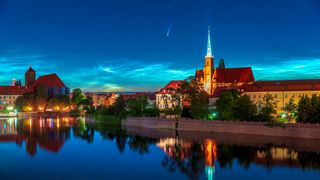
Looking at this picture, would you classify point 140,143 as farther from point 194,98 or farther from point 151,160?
point 194,98

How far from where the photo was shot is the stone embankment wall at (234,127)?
41.6 metres

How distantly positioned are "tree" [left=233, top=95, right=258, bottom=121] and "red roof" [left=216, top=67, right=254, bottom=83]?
115 feet

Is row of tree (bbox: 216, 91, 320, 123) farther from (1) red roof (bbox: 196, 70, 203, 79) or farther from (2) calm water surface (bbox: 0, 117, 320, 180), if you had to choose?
(1) red roof (bbox: 196, 70, 203, 79)

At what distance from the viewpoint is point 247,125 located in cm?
4675

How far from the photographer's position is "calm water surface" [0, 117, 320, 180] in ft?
93.0

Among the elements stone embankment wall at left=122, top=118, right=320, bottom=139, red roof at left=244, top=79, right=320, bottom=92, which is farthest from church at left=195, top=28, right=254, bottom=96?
stone embankment wall at left=122, top=118, right=320, bottom=139

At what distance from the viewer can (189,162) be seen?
33000 mm

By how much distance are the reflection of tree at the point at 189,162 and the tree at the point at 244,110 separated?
37.9 ft

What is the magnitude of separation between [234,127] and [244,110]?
116 inches

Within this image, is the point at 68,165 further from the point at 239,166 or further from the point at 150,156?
the point at 239,166

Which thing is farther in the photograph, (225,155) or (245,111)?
(245,111)

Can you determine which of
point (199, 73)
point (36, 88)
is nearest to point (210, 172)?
point (199, 73)

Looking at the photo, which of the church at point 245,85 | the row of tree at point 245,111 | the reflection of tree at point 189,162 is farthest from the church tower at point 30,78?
the reflection of tree at point 189,162

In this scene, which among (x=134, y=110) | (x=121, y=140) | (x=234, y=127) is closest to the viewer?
(x=121, y=140)
